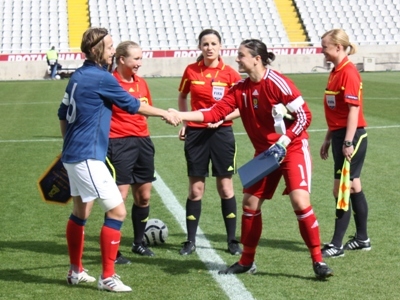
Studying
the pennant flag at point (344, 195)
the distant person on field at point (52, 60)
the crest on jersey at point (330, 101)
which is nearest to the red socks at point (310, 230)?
the pennant flag at point (344, 195)

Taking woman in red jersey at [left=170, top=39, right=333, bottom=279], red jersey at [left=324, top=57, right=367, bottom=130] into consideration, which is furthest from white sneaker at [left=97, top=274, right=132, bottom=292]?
red jersey at [left=324, top=57, right=367, bottom=130]

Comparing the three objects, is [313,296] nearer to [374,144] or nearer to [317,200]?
[317,200]

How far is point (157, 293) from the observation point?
20.0 ft

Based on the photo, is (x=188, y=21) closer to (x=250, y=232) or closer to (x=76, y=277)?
(x=250, y=232)

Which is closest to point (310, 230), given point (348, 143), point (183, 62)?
point (348, 143)

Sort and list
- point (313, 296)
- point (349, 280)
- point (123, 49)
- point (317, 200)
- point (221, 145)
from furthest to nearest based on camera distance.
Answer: point (317, 200) → point (221, 145) → point (123, 49) → point (349, 280) → point (313, 296)

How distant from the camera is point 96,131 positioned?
6.02 m

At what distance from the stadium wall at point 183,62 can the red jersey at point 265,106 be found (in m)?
34.7

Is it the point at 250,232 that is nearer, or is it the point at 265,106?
the point at 265,106

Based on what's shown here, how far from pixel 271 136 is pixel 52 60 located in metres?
34.7

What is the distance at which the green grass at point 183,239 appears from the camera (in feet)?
20.3

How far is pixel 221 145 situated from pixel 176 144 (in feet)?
26.1

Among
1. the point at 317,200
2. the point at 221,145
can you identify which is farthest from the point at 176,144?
the point at 221,145

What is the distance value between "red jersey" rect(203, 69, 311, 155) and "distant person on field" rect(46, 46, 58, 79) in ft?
112
